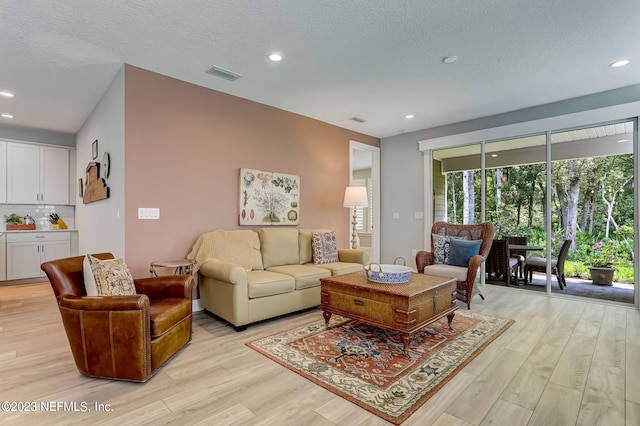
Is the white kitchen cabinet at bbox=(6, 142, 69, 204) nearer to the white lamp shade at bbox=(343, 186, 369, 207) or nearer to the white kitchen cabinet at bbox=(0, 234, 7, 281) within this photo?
the white kitchen cabinet at bbox=(0, 234, 7, 281)

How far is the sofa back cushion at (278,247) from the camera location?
4.02 meters

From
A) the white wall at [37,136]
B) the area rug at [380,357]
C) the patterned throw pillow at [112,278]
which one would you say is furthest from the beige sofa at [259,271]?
the white wall at [37,136]

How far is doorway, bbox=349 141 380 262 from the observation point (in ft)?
20.3

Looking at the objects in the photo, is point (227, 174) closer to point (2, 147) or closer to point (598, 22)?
point (598, 22)

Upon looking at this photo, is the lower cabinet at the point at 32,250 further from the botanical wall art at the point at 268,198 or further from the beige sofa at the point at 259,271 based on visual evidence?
the botanical wall art at the point at 268,198

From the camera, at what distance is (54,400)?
75.3 inches

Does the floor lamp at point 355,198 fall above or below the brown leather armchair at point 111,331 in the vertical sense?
above

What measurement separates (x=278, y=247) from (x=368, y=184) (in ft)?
16.2

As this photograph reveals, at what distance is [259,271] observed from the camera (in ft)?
12.1

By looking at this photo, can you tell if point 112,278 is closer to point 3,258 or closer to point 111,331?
point 111,331

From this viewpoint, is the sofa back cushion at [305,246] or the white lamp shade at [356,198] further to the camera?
the white lamp shade at [356,198]

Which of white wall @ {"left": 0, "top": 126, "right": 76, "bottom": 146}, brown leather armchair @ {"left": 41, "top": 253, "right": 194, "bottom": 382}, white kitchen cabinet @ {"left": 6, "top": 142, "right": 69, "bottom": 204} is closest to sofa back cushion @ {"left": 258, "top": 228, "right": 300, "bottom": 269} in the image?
brown leather armchair @ {"left": 41, "top": 253, "right": 194, "bottom": 382}

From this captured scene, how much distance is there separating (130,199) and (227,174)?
→ 3.77 ft

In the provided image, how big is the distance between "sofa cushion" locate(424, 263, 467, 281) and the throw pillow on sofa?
10.8ft
